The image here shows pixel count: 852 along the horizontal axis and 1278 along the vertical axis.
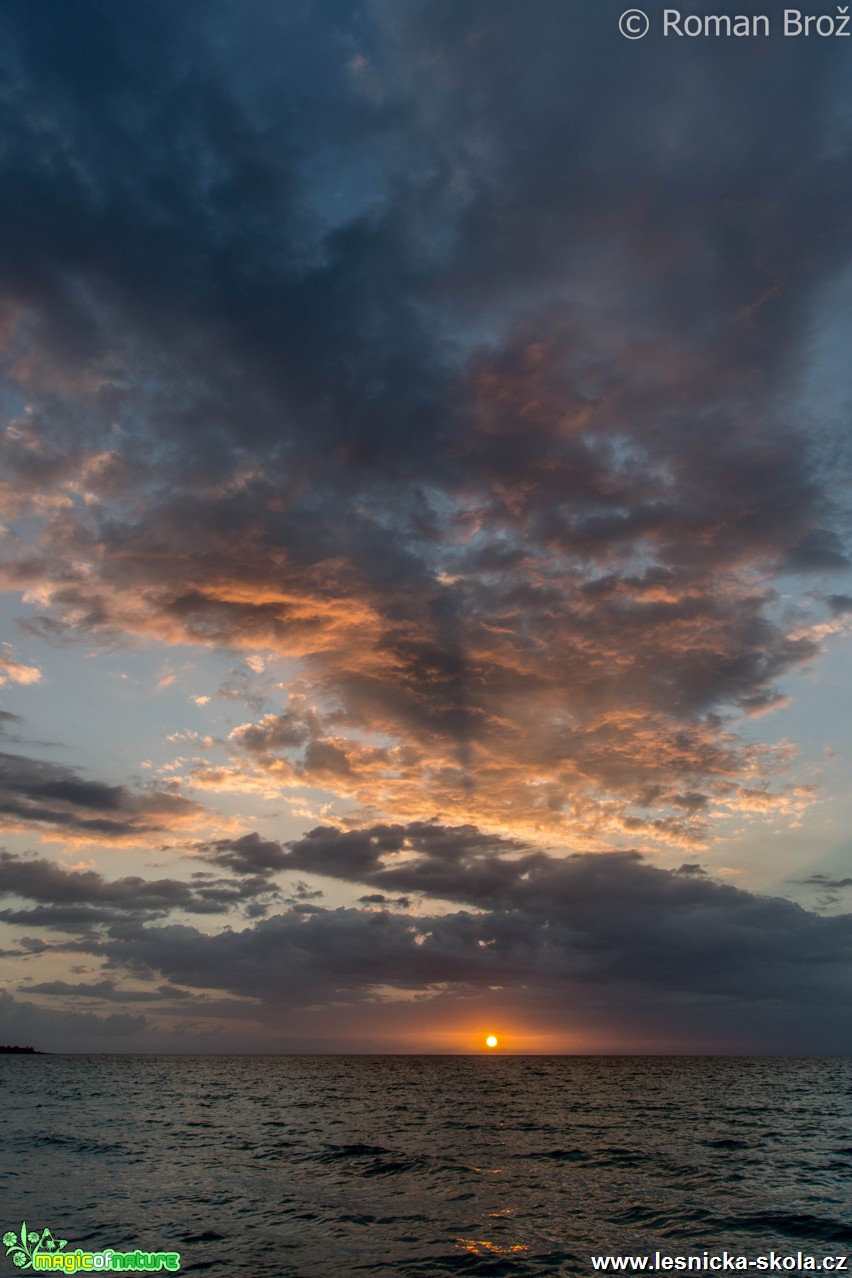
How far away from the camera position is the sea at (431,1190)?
83.0 feet

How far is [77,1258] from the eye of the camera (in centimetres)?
2455

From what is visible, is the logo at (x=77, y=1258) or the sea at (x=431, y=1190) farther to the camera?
the sea at (x=431, y=1190)

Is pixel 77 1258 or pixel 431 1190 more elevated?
pixel 77 1258

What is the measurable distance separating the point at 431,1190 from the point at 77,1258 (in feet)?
54.0

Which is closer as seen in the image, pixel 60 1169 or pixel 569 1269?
pixel 569 1269

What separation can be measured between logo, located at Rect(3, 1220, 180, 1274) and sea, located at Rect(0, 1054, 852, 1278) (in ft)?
1.64

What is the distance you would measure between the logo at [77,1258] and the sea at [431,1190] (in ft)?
1.64

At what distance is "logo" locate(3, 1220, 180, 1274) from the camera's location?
2375 centimetres

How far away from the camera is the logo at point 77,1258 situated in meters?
23.8

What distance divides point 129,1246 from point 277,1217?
6.23 metres

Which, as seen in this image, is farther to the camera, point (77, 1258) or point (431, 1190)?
point (431, 1190)

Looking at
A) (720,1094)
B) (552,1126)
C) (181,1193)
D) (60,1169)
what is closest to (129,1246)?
(181,1193)

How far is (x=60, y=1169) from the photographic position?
1545 inches

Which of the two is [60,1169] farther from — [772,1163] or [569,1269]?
[772,1163]
